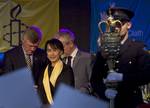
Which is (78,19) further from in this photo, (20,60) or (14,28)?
(20,60)

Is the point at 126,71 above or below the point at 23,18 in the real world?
below

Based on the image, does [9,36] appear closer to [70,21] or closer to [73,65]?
[70,21]

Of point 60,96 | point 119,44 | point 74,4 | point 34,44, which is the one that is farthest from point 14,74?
point 74,4

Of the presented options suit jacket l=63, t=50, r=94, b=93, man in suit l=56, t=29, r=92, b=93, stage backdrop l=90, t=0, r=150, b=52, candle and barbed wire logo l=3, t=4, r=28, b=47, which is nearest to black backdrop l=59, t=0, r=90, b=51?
stage backdrop l=90, t=0, r=150, b=52

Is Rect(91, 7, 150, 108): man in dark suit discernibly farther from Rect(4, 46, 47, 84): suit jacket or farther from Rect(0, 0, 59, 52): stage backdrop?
Rect(0, 0, 59, 52): stage backdrop

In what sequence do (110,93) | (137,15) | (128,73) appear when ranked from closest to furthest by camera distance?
(110,93)
(128,73)
(137,15)

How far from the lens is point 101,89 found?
151 inches

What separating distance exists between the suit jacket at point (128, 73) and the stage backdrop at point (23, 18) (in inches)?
162

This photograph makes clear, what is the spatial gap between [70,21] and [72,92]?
620 centimetres

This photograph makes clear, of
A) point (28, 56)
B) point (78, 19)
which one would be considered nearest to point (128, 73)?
point (28, 56)

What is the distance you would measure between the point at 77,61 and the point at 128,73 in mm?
1073

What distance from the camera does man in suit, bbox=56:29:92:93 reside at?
467cm

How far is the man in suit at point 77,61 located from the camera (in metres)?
4.67

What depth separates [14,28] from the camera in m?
8.06
